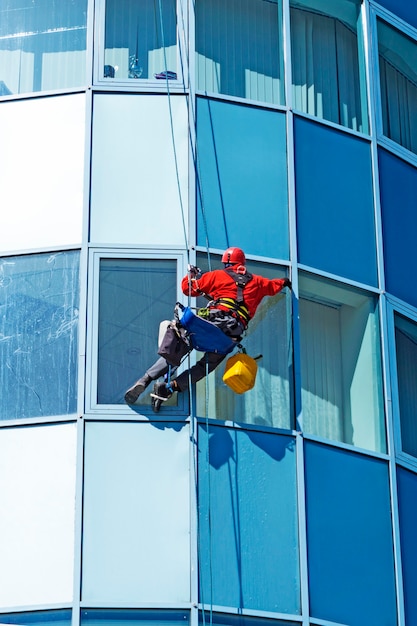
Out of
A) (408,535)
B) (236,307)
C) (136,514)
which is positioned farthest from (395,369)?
(136,514)

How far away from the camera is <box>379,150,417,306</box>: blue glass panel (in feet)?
59.8

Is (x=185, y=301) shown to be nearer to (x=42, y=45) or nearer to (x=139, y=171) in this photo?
(x=139, y=171)

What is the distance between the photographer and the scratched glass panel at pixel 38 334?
16.3 m

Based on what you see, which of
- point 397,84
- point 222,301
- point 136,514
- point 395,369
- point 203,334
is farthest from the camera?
point 397,84

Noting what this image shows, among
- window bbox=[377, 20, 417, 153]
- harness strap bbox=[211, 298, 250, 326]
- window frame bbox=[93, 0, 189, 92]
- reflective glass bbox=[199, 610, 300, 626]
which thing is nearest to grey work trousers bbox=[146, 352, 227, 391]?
harness strap bbox=[211, 298, 250, 326]

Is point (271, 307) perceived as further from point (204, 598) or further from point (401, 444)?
point (204, 598)

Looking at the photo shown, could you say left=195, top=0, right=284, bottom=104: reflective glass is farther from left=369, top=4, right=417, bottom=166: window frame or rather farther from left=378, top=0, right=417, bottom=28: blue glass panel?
left=378, top=0, right=417, bottom=28: blue glass panel

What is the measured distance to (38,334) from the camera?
16703 mm

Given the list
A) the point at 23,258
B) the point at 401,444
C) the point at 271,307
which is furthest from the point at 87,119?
the point at 401,444

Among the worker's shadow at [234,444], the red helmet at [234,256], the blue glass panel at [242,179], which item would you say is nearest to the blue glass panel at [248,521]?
the worker's shadow at [234,444]

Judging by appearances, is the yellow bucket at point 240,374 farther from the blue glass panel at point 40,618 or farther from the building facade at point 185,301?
the blue glass panel at point 40,618

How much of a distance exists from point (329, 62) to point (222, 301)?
3.91 m

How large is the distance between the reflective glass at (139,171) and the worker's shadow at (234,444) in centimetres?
202

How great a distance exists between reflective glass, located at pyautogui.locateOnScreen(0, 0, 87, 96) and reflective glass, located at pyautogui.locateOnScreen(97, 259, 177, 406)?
239 centimetres
